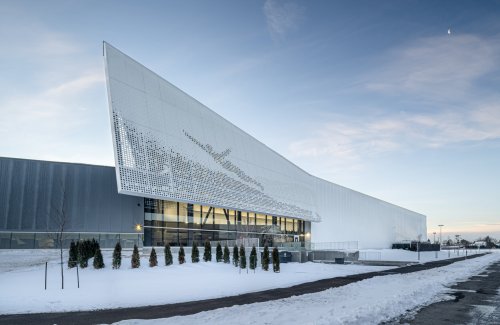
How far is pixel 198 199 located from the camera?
1510 inches

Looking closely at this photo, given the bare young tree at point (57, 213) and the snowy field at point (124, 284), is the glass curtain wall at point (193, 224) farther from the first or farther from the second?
the snowy field at point (124, 284)

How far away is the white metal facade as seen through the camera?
3278cm

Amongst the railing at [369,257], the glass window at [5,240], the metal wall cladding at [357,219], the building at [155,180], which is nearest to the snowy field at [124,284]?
the glass window at [5,240]

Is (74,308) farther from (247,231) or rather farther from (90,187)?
(247,231)

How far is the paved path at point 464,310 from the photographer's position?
1320cm

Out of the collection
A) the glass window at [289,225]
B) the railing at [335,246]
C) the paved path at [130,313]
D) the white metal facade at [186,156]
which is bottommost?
the railing at [335,246]

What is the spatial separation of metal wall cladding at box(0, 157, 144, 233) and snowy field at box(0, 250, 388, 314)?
4.63 m

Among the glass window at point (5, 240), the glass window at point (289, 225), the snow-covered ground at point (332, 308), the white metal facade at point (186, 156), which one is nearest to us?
the snow-covered ground at point (332, 308)

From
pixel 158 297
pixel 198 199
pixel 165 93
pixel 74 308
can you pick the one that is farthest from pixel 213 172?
pixel 74 308

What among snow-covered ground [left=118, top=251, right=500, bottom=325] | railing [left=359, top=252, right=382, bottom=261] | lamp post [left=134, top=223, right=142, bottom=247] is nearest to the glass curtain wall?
lamp post [left=134, top=223, right=142, bottom=247]

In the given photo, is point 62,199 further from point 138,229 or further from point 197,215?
point 197,215

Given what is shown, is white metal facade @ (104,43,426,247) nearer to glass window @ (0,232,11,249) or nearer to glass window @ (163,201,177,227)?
glass window @ (163,201,177,227)

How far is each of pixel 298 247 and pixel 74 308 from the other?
3068cm

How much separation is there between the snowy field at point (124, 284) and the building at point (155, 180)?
5929 millimetres
